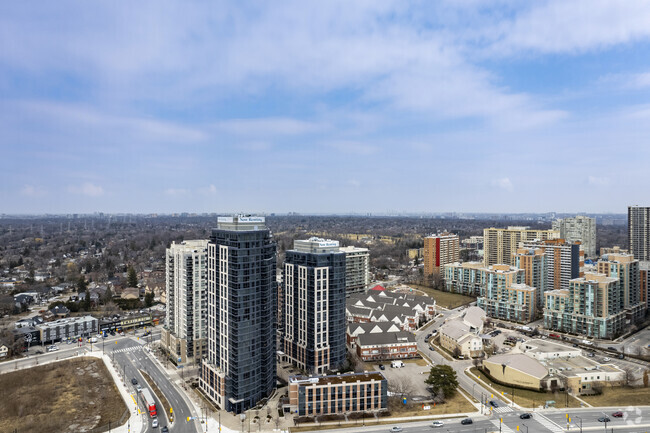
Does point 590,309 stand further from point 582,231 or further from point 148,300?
point 148,300

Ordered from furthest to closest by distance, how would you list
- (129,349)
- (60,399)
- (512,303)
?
(512,303) → (129,349) → (60,399)

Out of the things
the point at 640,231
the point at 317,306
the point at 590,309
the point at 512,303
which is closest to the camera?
the point at 317,306

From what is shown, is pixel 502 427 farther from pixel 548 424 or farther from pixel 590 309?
pixel 590 309

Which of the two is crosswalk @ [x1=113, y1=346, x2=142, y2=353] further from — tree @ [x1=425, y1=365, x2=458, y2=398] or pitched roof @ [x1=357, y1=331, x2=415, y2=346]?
tree @ [x1=425, y1=365, x2=458, y2=398]

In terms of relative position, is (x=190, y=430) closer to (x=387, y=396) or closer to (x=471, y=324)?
(x=387, y=396)

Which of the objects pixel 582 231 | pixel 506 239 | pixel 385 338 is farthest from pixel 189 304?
pixel 582 231

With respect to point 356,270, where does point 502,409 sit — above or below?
below

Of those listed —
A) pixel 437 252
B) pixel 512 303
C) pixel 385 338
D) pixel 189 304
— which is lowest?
pixel 385 338

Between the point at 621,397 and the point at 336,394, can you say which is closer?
the point at 336,394
